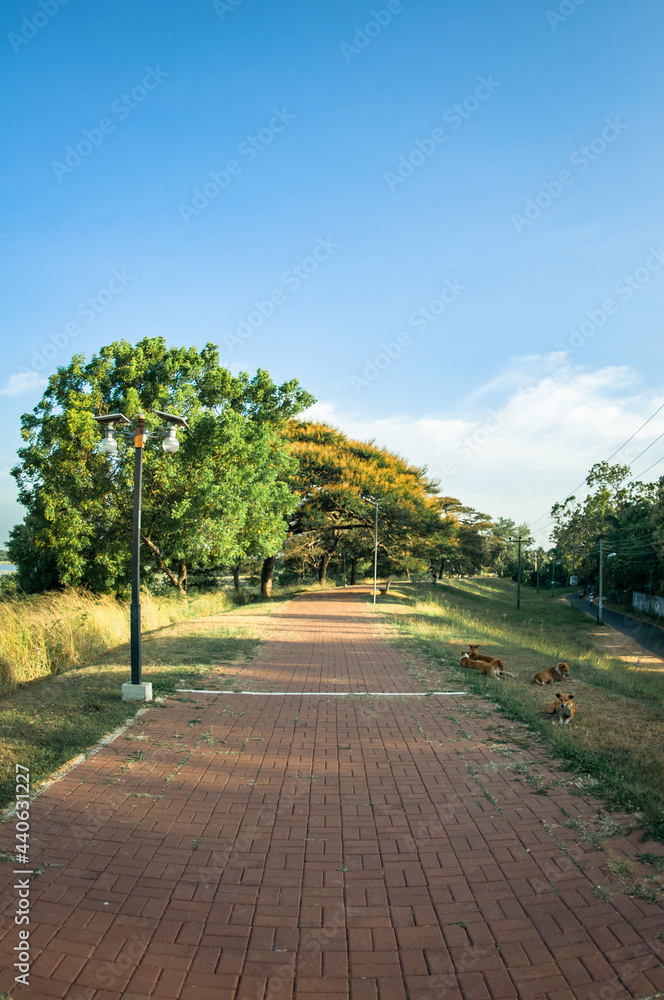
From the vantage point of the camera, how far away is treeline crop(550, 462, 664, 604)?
44625 mm

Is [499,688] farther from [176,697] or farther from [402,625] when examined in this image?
[402,625]

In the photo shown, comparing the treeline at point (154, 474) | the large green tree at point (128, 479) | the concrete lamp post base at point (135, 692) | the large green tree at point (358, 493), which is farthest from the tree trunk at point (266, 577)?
the concrete lamp post base at point (135, 692)

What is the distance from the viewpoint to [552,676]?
943 centimetres

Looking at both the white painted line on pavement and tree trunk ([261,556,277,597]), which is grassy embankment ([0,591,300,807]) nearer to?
the white painted line on pavement

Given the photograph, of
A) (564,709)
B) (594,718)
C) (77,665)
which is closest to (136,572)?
(77,665)

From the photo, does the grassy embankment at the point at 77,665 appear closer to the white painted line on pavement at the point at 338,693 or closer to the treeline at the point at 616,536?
the white painted line on pavement at the point at 338,693

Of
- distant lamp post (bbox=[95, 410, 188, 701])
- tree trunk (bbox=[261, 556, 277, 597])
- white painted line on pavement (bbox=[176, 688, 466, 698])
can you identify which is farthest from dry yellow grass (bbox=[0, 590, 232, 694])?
tree trunk (bbox=[261, 556, 277, 597])

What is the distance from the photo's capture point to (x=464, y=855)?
4.05 metres

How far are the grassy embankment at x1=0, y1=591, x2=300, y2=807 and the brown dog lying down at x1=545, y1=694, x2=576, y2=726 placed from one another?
4.67m

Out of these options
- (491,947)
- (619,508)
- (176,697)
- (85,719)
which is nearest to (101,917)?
(491,947)

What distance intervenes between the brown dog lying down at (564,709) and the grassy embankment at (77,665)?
467 centimetres

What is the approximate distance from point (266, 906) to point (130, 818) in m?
1.56

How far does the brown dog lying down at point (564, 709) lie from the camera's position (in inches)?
276

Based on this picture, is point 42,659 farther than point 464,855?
Yes
